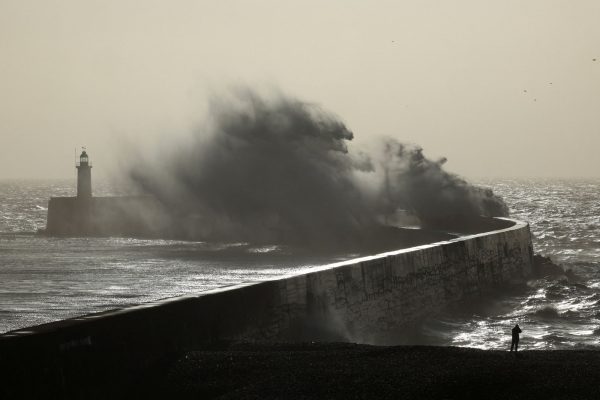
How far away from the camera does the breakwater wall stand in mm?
8008

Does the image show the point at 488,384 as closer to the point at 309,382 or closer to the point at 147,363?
the point at 309,382

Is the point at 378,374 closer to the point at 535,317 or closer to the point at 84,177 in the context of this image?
the point at 535,317

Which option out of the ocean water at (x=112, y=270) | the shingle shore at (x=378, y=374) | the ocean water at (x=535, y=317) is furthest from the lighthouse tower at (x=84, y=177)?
the shingle shore at (x=378, y=374)

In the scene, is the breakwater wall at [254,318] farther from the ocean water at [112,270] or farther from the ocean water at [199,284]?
the ocean water at [112,270]

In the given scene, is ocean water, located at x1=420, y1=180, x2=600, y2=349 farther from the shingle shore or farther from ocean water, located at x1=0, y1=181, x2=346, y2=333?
ocean water, located at x1=0, y1=181, x2=346, y2=333

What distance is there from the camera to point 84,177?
40.5 meters

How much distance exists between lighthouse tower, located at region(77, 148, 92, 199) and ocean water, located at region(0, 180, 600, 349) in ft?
17.9

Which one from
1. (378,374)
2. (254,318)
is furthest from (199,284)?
(378,374)

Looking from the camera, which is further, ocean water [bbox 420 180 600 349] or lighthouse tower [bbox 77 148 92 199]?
lighthouse tower [bbox 77 148 92 199]

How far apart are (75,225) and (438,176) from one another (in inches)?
569

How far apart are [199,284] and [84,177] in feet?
76.7

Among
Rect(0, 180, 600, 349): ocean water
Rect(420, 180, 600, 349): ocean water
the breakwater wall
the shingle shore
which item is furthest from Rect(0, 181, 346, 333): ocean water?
the shingle shore

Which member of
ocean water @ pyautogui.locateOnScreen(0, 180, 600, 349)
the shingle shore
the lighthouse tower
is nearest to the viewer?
the shingle shore

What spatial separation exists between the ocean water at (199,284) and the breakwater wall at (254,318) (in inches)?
25.9
